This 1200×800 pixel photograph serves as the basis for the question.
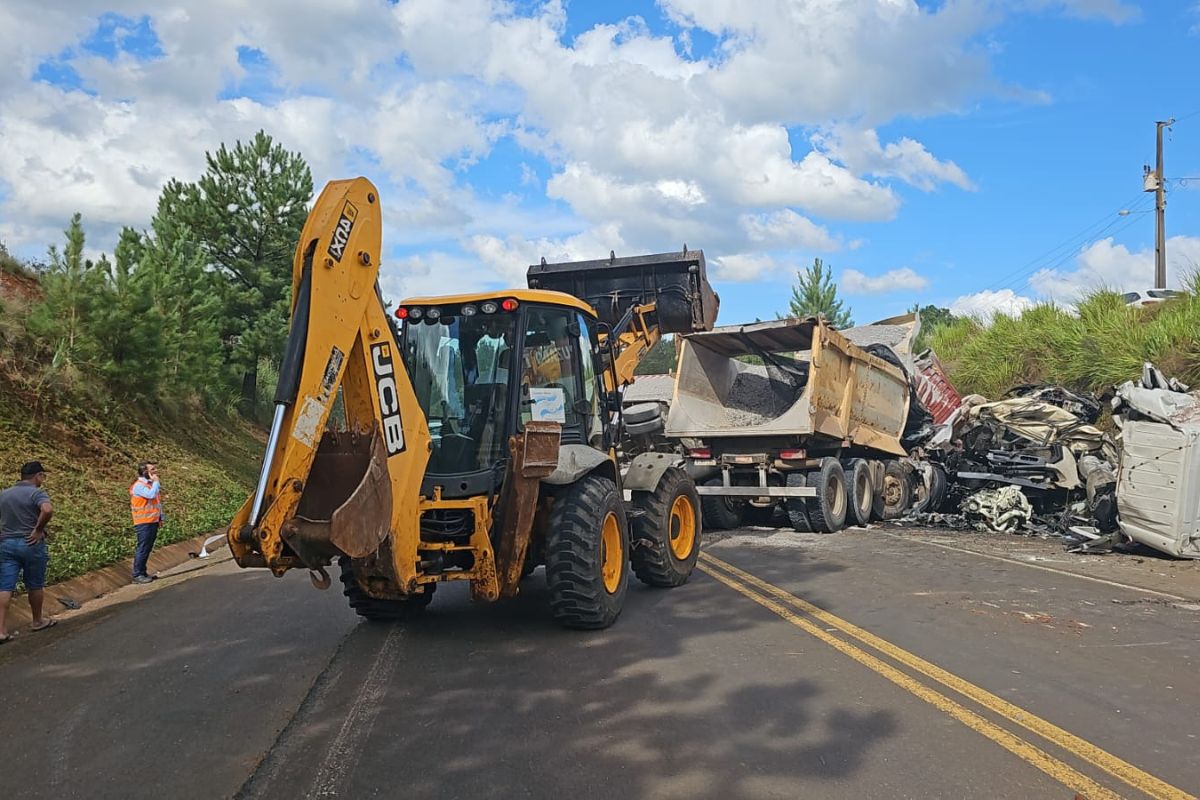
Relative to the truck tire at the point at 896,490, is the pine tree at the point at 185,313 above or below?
above

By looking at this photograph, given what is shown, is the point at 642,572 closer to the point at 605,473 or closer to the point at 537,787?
the point at 605,473

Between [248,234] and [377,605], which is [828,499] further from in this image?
[248,234]

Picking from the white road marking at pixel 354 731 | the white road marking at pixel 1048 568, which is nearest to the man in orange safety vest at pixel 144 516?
the white road marking at pixel 354 731

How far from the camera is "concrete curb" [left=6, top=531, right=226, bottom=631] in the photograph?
820 cm

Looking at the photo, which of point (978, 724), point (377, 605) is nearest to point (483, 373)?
point (377, 605)

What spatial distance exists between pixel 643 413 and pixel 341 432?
10300 mm

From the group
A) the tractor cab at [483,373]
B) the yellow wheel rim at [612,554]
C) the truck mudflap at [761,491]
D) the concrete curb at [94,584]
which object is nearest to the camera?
the tractor cab at [483,373]

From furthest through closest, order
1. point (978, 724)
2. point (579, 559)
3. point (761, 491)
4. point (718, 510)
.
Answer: point (718, 510) → point (761, 491) → point (579, 559) → point (978, 724)

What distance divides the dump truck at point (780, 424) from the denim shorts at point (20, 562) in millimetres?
8250

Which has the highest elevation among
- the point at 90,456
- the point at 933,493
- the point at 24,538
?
the point at 90,456

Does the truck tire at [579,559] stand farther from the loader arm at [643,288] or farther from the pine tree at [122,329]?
the pine tree at [122,329]

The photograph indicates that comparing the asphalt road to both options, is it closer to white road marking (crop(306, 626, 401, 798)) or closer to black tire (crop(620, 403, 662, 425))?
white road marking (crop(306, 626, 401, 798))

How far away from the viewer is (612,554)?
23.6 ft

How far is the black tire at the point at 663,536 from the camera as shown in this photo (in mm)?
8070
